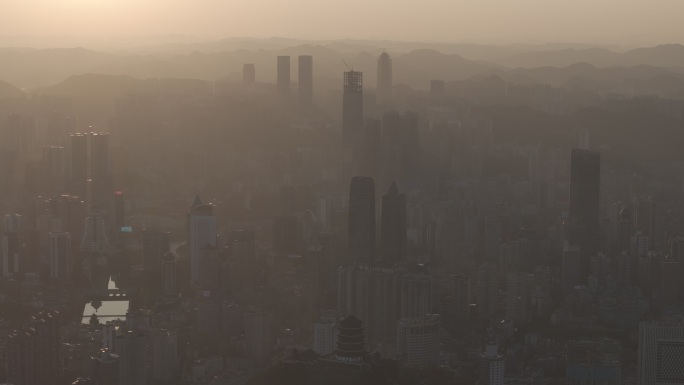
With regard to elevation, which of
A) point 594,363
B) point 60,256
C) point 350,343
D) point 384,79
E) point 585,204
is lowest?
point 594,363

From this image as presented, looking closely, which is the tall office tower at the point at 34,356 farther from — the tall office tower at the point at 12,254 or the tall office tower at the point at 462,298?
the tall office tower at the point at 12,254

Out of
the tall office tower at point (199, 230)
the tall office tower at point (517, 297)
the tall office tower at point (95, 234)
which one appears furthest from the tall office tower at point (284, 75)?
the tall office tower at point (517, 297)

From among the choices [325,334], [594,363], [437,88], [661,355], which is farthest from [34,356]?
[437,88]

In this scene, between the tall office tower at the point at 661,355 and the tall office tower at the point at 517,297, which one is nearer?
the tall office tower at the point at 661,355

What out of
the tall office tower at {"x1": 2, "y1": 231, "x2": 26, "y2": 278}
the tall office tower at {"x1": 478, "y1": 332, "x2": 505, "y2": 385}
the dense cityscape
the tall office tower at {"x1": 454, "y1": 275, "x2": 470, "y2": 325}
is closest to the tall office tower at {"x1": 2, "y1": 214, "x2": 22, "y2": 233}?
the dense cityscape

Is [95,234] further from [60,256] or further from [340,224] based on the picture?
[340,224]

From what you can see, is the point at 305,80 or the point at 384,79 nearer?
the point at 305,80
